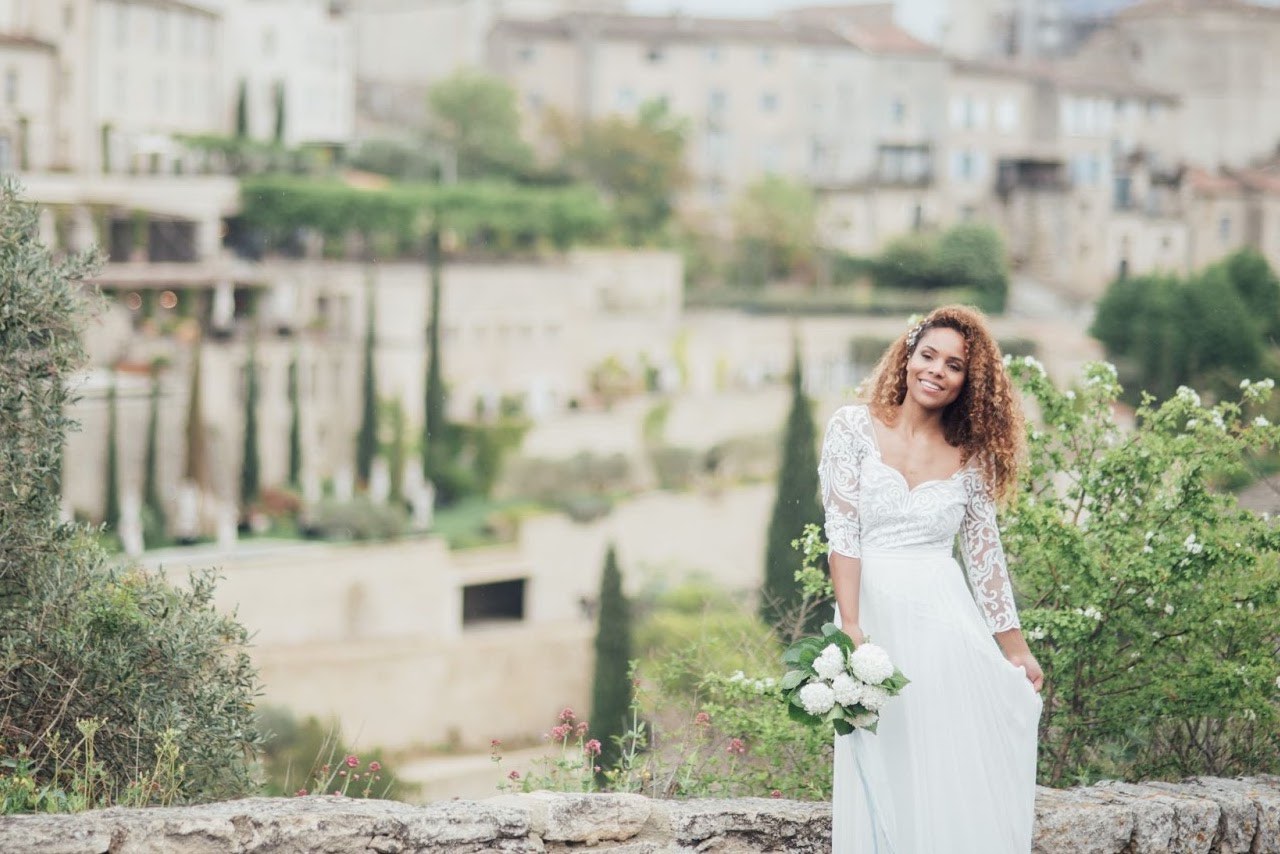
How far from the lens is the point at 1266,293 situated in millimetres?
41406

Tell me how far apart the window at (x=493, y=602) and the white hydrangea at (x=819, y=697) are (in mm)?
24879

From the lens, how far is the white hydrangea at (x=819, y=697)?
4.05 metres

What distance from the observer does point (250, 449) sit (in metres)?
31.2

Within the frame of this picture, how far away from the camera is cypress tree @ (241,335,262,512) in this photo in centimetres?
3112

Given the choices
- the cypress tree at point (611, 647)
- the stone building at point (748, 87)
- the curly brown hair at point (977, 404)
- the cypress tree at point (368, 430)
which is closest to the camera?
the curly brown hair at point (977, 404)

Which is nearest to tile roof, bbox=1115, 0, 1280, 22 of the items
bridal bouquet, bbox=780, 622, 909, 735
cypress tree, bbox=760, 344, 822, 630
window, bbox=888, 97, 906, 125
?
window, bbox=888, 97, 906, 125

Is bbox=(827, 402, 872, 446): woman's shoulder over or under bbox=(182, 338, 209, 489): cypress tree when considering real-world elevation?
over

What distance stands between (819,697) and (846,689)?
0.06 metres

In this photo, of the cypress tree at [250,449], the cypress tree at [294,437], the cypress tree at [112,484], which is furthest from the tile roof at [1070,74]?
the cypress tree at [112,484]

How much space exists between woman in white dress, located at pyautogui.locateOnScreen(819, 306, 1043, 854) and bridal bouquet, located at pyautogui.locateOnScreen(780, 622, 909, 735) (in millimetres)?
98

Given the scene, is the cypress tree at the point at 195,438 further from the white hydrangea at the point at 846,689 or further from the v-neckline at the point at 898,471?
the white hydrangea at the point at 846,689

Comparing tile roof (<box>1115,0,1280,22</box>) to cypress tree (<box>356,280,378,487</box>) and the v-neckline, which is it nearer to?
cypress tree (<box>356,280,378,487</box>)

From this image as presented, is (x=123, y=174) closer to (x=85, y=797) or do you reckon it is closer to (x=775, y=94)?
(x=775, y=94)

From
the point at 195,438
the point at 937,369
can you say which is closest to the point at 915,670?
the point at 937,369
